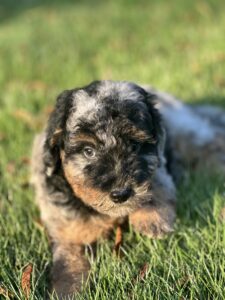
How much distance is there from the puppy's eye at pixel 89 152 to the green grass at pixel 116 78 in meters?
0.82

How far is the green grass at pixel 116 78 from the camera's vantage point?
3.88 m

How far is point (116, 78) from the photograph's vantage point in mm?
8758

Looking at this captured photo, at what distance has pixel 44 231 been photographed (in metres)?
4.76

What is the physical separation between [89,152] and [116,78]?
15.7 ft

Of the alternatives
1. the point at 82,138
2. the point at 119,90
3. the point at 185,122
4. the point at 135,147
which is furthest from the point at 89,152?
the point at 185,122

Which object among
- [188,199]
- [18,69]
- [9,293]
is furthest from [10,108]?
[9,293]

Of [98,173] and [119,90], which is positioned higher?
[119,90]

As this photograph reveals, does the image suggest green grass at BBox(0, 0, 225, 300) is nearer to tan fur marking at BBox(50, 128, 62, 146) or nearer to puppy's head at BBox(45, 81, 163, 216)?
puppy's head at BBox(45, 81, 163, 216)

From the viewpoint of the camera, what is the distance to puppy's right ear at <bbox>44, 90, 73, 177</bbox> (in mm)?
4439

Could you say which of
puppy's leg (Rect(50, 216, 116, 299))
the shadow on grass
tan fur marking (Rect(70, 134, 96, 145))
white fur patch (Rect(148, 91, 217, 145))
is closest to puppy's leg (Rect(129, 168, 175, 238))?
Answer: puppy's leg (Rect(50, 216, 116, 299))

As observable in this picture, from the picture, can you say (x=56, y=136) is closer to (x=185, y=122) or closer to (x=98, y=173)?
(x=98, y=173)

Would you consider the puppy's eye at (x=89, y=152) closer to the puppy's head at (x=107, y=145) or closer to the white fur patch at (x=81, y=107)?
the puppy's head at (x=107, y=145)

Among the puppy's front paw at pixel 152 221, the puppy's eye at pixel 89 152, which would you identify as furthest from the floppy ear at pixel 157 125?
the puppy's eye at pixel 89 152

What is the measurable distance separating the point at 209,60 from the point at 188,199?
4490mm
